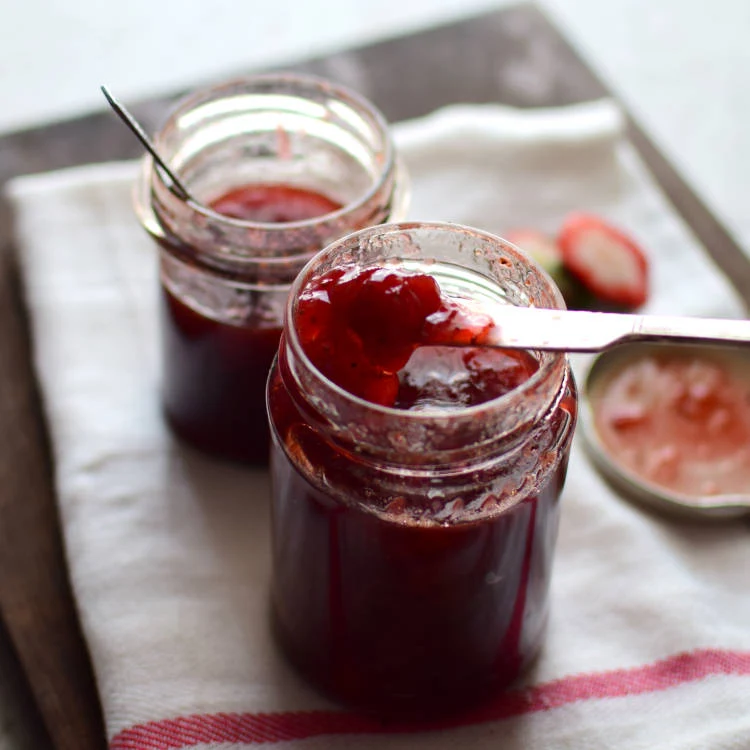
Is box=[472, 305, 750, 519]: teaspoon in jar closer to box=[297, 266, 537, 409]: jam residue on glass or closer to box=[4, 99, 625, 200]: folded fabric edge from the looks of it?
box=[297, 266, 537, 409]: jam residue on glass

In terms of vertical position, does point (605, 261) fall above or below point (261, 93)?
below

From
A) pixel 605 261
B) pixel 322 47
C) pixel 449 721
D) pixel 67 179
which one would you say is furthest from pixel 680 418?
pixel 322 47

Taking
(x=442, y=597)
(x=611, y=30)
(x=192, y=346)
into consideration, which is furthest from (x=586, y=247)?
(x=611, y=30)

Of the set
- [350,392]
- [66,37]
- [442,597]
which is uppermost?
[350,392]

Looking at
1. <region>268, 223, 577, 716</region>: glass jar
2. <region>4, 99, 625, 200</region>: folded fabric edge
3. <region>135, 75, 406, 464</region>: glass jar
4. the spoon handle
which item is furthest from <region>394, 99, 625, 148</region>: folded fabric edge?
the spoon handle

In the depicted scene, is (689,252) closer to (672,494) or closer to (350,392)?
(672,494)

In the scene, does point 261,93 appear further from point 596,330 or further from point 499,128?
point 596,330
